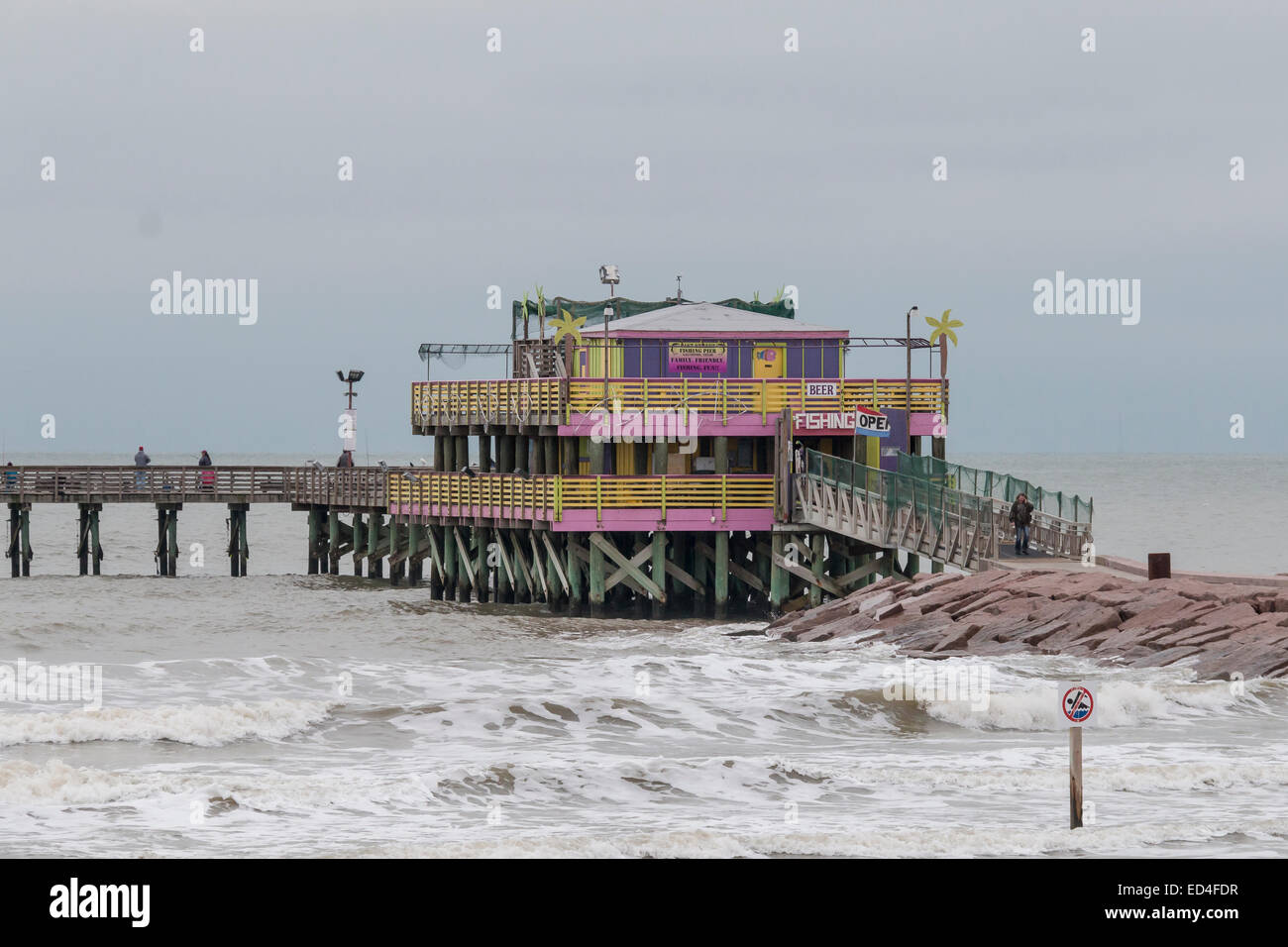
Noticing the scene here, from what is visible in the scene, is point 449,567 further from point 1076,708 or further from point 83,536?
point 1076,708

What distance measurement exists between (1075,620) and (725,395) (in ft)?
37.4

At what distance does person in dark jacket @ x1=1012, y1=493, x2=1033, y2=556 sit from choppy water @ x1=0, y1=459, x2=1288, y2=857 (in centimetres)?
588

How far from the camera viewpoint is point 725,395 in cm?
4031

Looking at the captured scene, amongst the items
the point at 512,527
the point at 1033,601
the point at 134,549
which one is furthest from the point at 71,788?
the point at 134,549

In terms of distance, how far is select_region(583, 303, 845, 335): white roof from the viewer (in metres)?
43.4

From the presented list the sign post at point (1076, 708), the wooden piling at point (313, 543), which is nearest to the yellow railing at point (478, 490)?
the wooden piling at point (313, 543)

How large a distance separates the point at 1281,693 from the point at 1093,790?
730 cm

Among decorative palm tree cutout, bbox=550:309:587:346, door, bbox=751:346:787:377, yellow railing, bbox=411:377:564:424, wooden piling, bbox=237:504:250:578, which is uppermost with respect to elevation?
decorative palm tree cutout, bbox=550:309:587:346

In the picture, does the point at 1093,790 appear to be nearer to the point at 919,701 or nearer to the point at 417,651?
the point at 919,701

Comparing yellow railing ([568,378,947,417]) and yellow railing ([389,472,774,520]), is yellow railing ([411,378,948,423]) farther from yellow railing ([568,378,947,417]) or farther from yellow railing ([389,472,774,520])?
yellow railing ([389,472,774,520])

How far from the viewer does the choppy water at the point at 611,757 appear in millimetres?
17281

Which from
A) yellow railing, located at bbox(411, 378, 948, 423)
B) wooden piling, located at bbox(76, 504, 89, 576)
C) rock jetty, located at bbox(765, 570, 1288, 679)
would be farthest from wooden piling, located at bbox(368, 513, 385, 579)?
rock jetty, located at bbox(765, 570, 1288, 679)

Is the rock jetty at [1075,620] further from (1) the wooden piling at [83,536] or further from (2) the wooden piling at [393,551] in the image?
(1) the wooden piling at [83,536]

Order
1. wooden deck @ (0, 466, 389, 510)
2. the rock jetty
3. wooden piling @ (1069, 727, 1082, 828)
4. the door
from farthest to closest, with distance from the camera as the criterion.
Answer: wooden deck @ (0, 466, 389, 510), the door, the rock jetty, wooden piling @ (1069, 727, 1082, 828)
